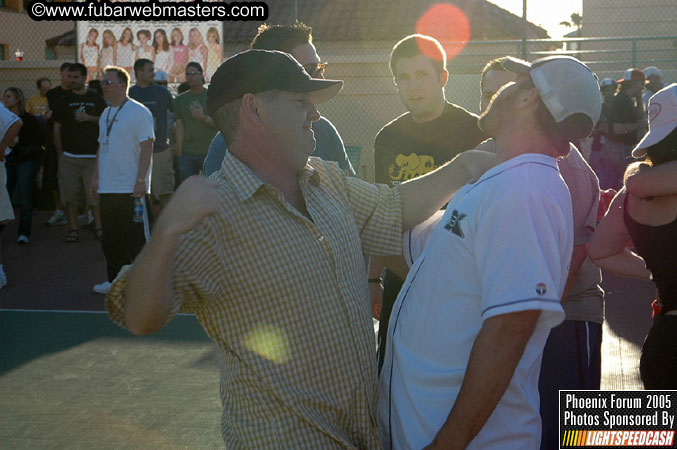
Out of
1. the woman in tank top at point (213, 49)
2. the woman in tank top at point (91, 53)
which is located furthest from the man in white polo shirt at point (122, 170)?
the woman in tank top at point (91, 53)

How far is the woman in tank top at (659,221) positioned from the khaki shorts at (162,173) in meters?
10.7

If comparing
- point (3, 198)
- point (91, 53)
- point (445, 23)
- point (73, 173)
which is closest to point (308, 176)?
point (3, 198)

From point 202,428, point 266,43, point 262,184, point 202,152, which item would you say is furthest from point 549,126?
point 202,152

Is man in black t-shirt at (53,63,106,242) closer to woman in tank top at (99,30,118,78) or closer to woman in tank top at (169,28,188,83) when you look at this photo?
woman in tank top at (169,28,188,83)

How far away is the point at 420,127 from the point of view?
14.5ft

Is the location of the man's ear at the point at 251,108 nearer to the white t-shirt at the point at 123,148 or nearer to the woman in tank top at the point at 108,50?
the white t-shirt at the point at 123,148

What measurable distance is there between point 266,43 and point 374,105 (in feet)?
33.4

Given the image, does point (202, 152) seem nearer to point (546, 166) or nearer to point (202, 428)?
point (202, 428)

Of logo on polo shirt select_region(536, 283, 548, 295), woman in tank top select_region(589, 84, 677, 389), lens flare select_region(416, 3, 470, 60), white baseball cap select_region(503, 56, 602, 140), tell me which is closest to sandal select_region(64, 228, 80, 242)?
woman in tank top select_region(589, 84, 677, 389)

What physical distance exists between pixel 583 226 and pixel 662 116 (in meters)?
0.63

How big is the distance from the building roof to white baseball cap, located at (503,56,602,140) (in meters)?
23.9

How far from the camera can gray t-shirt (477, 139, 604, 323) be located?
11.3 feet

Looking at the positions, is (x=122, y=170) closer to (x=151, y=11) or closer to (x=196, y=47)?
(x=196, y=47)

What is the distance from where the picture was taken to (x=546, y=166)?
2102 mm
